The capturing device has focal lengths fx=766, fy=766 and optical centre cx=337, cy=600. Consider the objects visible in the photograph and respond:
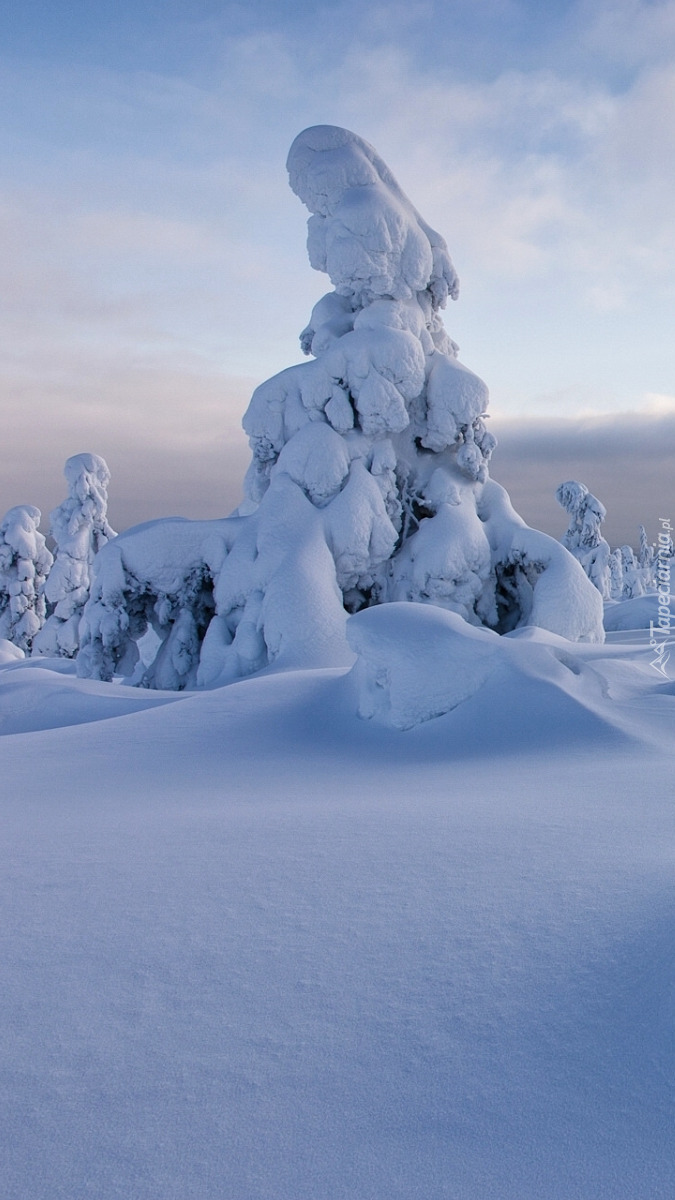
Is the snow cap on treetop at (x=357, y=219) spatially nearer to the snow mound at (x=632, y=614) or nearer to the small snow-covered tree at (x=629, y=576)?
the snow mound at (x=632, y=614)

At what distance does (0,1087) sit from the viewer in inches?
67.3

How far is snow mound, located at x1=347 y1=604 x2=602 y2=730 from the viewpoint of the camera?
6988 millimetres

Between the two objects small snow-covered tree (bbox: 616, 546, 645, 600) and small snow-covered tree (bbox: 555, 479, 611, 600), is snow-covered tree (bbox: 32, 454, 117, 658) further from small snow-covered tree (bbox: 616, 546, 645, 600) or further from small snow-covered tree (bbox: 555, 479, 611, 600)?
small snow-covered tree (bbox: 616, 546, 645, 600)

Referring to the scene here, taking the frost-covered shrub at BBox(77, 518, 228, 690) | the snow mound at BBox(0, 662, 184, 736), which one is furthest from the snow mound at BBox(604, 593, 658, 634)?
the snow mound at BBox(0, 662, 184, 736)

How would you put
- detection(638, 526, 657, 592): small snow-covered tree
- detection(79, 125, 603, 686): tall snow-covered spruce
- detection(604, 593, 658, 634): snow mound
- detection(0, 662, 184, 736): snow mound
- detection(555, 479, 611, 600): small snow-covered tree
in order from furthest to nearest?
detection(638, 526, 657, 592): small snow-covered tree
detection(555, 479, 611, 600): small snow-covered tree
detection(604, 593, 658, 634): snow mound
detection(79, 125, 603, 686): tall snow-covered spruce
detection(0, 662, 184, 736): snow mound

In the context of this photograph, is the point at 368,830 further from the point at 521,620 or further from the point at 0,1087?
the point at 521,620

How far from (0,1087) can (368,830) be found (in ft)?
6.52

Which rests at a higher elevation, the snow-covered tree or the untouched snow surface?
the snow-covered tree

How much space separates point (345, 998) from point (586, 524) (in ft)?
96.7

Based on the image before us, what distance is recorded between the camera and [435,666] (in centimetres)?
714

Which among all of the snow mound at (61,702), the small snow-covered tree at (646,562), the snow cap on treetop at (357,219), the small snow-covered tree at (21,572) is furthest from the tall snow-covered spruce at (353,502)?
the small snow-covered tree at (646,562)

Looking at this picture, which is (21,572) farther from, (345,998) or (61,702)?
(345,998)

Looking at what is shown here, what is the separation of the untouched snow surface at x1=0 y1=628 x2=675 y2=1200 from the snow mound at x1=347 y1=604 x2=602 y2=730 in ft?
8.40

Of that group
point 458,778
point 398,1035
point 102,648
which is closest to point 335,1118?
point 398,1035
